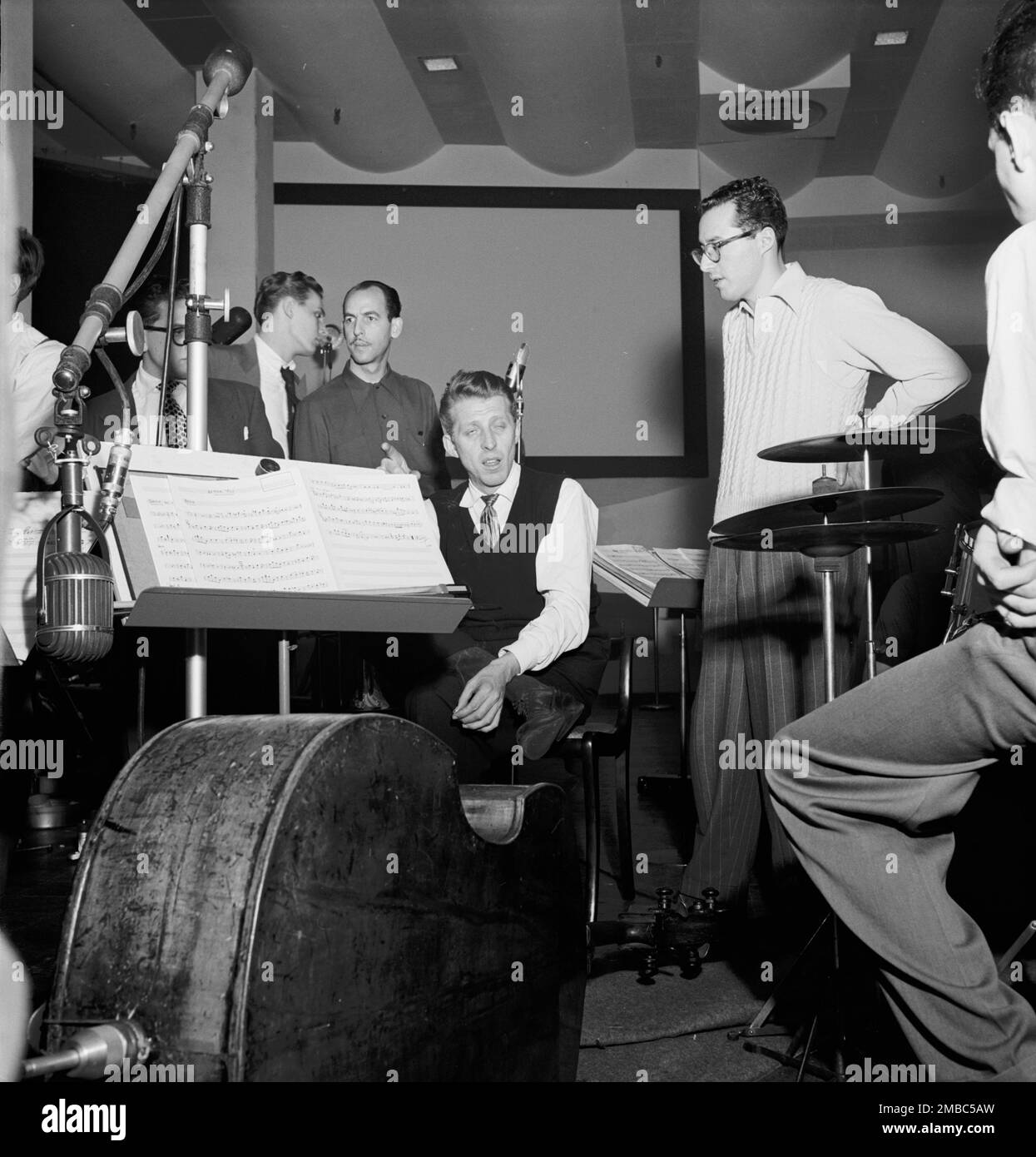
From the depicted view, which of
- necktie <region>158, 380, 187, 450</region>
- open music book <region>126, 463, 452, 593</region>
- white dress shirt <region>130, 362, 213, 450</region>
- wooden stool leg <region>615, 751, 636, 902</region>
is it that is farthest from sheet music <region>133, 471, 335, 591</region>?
white dress shirt <region>130, 362, 213, 450</region>

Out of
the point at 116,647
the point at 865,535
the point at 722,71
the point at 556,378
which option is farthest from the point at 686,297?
the point at 865,535

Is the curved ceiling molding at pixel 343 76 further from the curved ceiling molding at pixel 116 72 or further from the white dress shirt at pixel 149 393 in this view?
the white dress shirt at pixel 149 393

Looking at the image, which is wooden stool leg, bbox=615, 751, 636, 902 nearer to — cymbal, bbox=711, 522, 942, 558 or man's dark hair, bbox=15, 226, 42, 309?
cymbal, bbox=711, 522, 942, 558

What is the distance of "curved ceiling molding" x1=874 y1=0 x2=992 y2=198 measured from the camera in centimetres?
620

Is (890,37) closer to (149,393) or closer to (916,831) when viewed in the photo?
(149,393)

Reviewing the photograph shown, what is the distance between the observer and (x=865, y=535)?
1.85 meters

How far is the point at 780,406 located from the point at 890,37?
4544mm

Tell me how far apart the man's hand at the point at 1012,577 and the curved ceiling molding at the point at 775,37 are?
210 inches

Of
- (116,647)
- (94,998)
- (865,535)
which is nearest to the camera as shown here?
(94,998)

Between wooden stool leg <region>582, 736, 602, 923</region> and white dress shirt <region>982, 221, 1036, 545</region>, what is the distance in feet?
5.44

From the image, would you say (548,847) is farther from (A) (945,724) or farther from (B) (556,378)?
(B) (556,378)

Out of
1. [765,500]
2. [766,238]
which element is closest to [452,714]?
[765,500]

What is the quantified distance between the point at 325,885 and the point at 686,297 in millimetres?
7310

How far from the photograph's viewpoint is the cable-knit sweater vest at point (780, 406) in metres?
2.68
